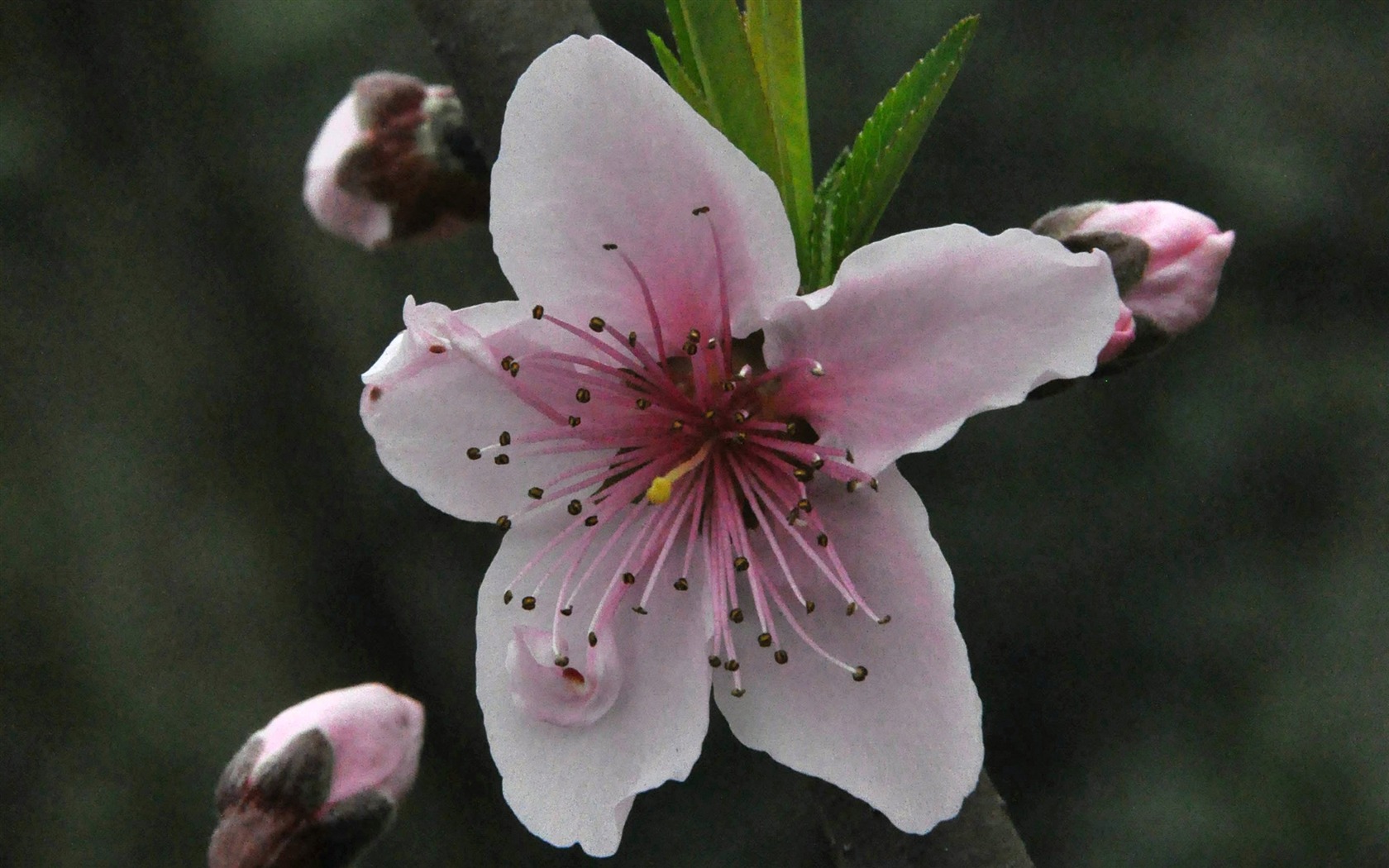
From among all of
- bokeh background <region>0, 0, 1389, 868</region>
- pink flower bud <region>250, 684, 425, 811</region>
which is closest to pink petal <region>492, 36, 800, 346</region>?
pink flower bud <region>250, 684, 425, 811</region>

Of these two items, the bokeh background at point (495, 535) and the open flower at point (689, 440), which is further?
the bokeh background at point (495, 535)

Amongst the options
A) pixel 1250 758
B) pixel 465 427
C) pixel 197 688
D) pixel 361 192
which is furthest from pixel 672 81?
pixel 197 688

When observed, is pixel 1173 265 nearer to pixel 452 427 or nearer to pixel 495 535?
pixel 452 427

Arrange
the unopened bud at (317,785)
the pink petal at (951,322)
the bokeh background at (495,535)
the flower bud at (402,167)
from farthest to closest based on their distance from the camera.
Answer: the bokeh background at (495,535) → the flower bud at (402,167) → the unopened bud at (317,785) → the pink petal at (951,322)

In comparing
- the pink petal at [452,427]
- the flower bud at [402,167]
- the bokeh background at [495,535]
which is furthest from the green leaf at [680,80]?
the bokeh background at [495,535]

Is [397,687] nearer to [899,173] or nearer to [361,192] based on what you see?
[361,192]

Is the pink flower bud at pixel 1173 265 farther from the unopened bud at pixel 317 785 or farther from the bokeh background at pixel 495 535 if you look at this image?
the bokeh background at pixel 495 535

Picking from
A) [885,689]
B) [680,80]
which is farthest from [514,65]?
[885,689]

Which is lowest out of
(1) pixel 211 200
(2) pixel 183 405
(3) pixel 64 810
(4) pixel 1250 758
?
(4) pixel 1250 758

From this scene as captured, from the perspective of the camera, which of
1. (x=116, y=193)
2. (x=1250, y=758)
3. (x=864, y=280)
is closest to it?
(x=864, y=280)
